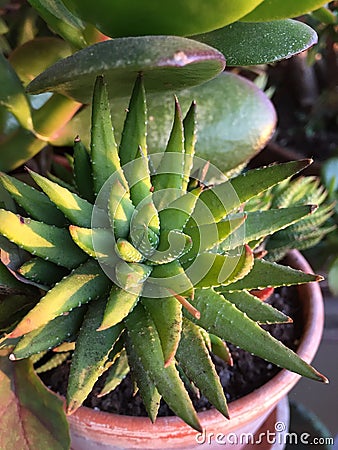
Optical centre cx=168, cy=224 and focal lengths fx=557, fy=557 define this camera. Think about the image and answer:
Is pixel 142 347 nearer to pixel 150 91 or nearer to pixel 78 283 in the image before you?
pixel 78 283

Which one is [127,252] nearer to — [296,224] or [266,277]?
[266,277]

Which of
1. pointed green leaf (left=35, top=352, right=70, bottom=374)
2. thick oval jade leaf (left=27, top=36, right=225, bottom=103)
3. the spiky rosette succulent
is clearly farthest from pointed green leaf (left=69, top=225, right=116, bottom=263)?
pointed green leaf (left=35, top=352, right=70, bottom=374)

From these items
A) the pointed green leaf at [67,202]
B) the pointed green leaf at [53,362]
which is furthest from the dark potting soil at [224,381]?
the pointed green leaf at [67,202]

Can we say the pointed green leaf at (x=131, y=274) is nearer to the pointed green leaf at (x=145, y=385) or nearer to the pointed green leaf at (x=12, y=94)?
the pointed green leaf at (x=145, y=385)

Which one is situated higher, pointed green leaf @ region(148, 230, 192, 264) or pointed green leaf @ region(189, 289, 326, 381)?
pointed green leaf @ region(148, 230, 192, 264)

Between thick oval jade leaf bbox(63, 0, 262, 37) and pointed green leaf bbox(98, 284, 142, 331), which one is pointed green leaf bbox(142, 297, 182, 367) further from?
thick oval jade leaf bbox(63, 0, 262, 37)

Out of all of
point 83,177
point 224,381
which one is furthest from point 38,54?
point 224,381
